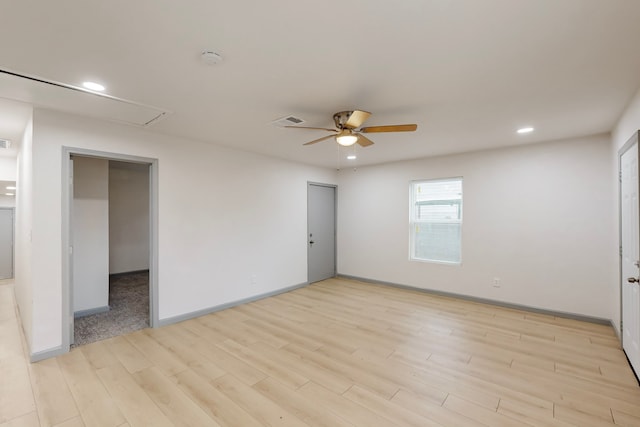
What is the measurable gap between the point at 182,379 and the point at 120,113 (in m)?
2.76

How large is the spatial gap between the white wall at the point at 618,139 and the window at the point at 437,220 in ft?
6.21

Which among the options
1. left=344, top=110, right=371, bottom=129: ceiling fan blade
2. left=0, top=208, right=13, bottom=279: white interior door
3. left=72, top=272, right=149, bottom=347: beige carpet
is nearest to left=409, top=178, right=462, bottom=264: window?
left=344, top=110, right=371, bottom=129: ceiling fan blade

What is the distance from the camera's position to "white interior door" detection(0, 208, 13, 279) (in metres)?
6.37

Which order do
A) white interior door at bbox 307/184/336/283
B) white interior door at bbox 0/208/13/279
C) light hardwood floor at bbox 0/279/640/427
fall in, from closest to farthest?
light hardwood floor at bbox 0/279/640/427, white interior door at bbox 307/184/336/283, white interior door at bbox 0/208/13/279

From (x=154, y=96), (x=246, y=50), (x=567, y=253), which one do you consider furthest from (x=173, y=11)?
(x=567, y=253)

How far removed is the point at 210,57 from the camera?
194 cm

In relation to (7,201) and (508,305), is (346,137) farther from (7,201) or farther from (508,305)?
(7,201)

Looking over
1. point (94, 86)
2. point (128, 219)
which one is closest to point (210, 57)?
point (94, 86)

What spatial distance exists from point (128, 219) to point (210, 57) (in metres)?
6.96

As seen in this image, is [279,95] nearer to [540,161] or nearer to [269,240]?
[269,240]

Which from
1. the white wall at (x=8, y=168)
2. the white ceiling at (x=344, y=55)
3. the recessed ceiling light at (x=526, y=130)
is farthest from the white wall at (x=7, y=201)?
the recessed ceiling light at (x=526, y=130)

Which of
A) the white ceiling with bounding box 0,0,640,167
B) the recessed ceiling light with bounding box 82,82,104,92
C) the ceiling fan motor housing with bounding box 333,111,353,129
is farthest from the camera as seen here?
the ceiling fan motor housing with bounding box 333,111,353,129

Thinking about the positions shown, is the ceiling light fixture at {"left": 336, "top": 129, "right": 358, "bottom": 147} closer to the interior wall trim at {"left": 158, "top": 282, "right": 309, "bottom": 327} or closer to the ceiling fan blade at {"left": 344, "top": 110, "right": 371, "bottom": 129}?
the ceiling fan blade at {"left": 344, "top": 110, "right": 371, "bottom": 129}

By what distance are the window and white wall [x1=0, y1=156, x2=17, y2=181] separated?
7.64 metres
